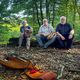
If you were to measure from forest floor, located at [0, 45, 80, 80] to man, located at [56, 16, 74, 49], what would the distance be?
1.00 feet

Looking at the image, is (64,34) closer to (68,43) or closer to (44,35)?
(68,43)

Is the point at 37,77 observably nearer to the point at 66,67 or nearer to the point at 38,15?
the point at 66,67

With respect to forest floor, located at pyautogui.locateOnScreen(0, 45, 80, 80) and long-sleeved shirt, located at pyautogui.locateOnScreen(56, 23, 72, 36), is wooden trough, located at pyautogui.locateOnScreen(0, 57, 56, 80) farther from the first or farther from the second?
long-sleeved shirt, located at pyautogui.locateOnScreen(56, 23, 72, 36)

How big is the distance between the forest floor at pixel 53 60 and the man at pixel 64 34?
12.0 inches

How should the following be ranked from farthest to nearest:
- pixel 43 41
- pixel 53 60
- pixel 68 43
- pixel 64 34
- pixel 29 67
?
pixel 43 41, pixel 64 34, pixel 68 43, pixel 53 60, pixel 29 67

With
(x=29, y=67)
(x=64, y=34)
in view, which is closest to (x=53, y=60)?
(x=29, y=67)

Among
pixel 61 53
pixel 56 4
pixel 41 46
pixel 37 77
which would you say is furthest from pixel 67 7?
pixel 37 77

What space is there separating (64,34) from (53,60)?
8.57 ft

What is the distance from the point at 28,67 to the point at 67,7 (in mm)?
11249

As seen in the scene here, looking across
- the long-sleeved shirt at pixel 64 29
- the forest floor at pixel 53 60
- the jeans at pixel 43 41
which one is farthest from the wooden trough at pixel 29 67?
the long-sleeved shirt at pixel 64 29

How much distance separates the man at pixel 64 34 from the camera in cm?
1195

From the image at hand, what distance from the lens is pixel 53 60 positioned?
31.7ft

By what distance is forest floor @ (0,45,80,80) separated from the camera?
8094mm

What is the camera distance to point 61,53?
35.8 ft
